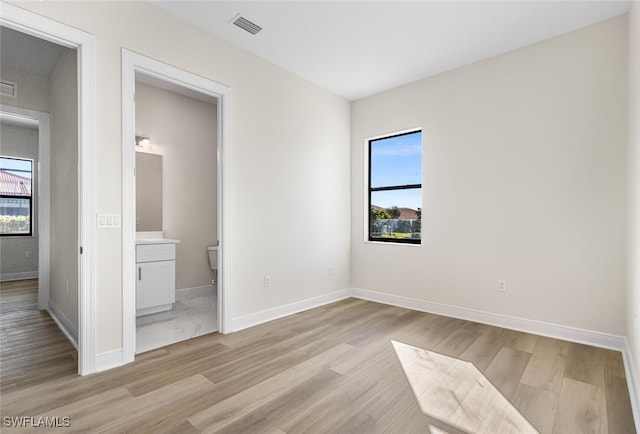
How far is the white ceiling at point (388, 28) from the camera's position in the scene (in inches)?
104

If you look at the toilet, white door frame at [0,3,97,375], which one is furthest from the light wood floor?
the toilet

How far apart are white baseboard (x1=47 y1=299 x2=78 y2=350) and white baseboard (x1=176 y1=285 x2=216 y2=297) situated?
1.33 metres

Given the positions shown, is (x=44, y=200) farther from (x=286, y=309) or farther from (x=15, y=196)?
(x=15, y=196)

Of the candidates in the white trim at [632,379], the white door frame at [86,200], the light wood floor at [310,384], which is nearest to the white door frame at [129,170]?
the white door frame at [86,200]

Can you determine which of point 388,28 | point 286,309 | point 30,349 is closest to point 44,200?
point 30,349

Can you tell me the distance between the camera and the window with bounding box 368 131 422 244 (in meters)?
4.19

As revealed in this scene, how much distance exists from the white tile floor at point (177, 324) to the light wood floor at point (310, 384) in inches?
7.9

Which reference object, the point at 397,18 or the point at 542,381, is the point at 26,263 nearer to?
the point at 397,18

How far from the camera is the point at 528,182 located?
320cm

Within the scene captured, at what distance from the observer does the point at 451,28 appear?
293cm

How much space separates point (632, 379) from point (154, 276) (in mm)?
4276

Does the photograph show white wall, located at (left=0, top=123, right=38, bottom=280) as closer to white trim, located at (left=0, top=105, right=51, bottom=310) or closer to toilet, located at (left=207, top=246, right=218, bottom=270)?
white trim, located at (left=0, top=105, right=51, bottom=310)

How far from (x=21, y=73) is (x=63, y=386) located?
3.77 metres

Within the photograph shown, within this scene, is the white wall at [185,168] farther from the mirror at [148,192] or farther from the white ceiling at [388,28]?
the white ceiling at [388,28]
